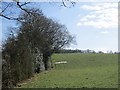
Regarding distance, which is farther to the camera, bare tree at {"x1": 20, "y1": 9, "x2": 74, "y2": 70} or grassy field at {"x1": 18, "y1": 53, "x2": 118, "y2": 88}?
bare tree at {"x1": 20, "y1": 9, "x2": 74, "y2": 70}

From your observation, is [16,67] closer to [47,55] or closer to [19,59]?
[19,59]

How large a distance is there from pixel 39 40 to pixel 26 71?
612 inches

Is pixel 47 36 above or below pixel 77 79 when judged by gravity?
above

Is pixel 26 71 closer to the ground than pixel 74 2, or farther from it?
closer to the ground

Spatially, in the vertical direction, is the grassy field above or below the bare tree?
below

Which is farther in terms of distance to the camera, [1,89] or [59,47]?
[59,47]

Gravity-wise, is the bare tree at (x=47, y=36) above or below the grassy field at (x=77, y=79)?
above

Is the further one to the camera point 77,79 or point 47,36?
point 47,36

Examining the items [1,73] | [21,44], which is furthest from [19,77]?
[1,73]

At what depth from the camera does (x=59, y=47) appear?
206 feet

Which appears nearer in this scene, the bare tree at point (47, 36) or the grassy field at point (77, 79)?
the grassy field at point (77, 79)

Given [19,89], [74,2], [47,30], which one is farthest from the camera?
[47,30]

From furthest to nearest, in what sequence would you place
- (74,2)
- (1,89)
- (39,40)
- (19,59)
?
(39,40) < (19,59) < (1,89) < (74,2)

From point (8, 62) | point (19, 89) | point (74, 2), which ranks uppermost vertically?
point (74, 2)
